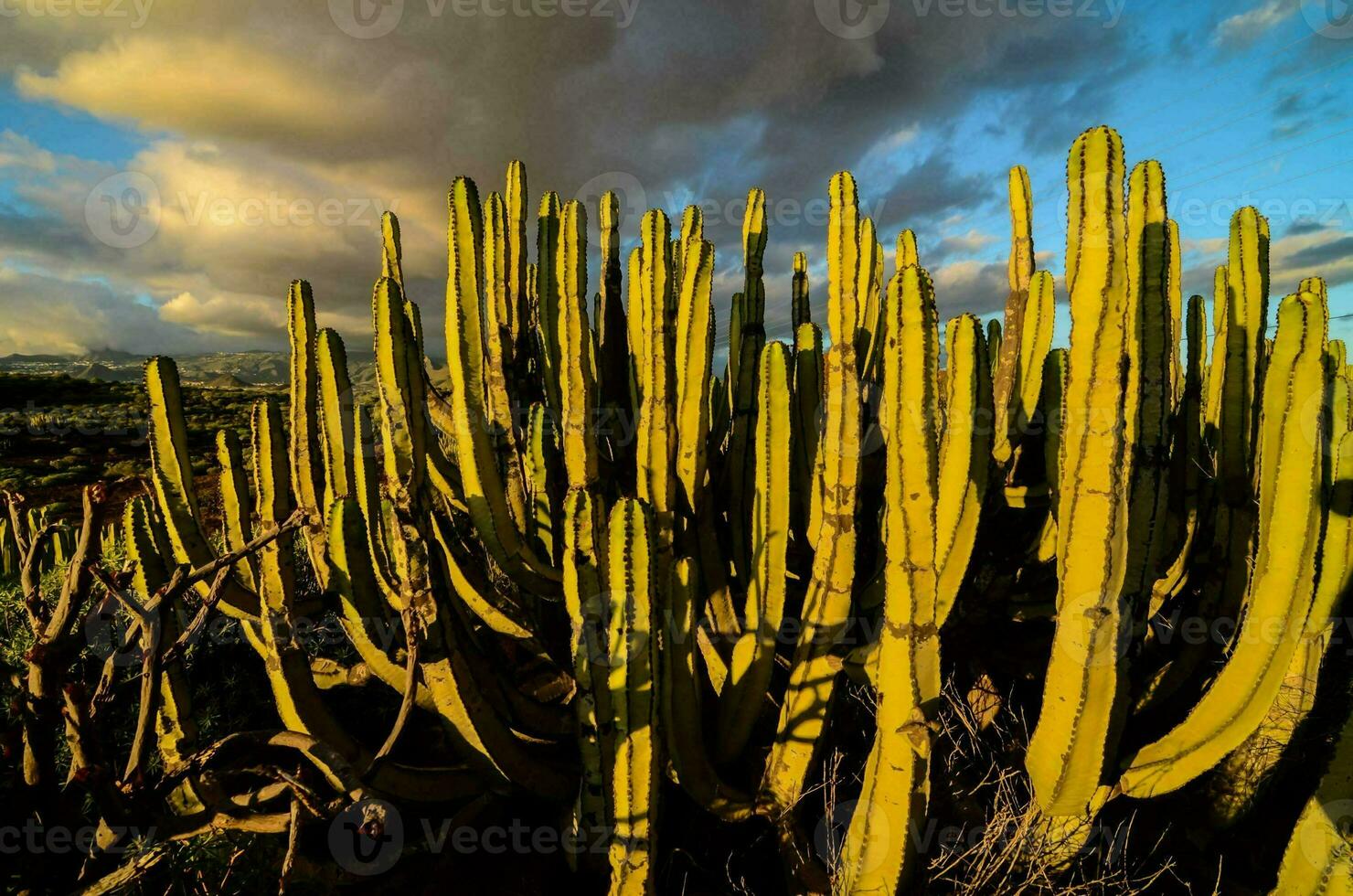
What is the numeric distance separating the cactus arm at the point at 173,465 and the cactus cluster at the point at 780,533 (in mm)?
16

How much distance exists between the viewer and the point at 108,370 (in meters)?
87.5

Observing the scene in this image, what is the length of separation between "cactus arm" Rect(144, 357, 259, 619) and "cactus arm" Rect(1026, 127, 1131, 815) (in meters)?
3.00

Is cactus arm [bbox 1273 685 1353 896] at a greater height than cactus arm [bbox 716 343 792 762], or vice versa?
cactus arm [bbox 716 343 792 762]

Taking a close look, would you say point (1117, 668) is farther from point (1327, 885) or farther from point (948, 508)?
point (1327, 885)

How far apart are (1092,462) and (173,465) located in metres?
3.36

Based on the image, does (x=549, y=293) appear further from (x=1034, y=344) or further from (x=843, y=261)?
(x=1034, y=344)

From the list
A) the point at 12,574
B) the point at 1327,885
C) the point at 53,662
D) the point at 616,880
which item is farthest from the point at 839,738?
the point at 12,574

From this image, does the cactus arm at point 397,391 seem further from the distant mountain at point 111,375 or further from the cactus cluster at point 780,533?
the distant mountain at point 111,375

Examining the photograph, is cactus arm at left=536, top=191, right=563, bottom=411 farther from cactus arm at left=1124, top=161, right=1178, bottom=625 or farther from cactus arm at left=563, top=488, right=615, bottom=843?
cactus arm at left=1124, top=161, right=1178, bottom=625

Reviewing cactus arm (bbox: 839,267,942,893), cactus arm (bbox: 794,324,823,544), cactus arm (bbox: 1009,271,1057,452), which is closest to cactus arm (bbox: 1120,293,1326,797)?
cactus arm (bbox: 839,267,942,893)

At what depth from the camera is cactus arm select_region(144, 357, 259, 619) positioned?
8.84 feet

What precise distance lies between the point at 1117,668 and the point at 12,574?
819 centimetres

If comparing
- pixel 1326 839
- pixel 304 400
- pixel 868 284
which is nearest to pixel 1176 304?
pixel 868 284

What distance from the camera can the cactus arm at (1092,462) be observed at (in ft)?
5.93
